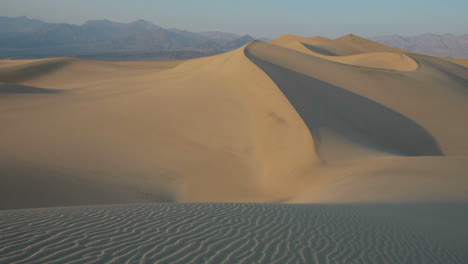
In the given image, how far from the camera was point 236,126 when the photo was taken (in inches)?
470

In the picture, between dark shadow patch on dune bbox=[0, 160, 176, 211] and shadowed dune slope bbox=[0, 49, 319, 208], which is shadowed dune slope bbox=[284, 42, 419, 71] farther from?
dark shadow patch on dune bbox=[0, 160, 176, 211]

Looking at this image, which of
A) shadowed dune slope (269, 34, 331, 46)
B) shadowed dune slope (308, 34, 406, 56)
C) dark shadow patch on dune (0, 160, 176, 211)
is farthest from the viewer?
shadowed dune slope (269, 34, 331, 46)

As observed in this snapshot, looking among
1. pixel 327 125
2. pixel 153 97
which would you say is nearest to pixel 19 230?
pixel 327 125

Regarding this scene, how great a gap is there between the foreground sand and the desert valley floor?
0.02 m

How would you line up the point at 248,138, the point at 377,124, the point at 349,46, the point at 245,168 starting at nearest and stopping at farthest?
the point at 245,168, the point at 248,138, the point at 377,124, the point at 349,46

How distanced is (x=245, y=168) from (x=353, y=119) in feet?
19.4

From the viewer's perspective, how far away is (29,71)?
32.3m

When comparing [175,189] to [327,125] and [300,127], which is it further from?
[327,125]

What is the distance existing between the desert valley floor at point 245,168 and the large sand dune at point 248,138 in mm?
60

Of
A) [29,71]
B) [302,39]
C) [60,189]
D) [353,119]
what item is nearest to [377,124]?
[353,119]

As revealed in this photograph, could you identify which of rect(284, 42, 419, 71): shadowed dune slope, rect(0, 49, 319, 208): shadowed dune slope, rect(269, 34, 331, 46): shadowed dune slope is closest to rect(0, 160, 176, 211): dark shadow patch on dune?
rect(0, 49, 319, 208): shadowed dune slope

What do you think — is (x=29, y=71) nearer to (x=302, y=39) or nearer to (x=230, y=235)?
(x=230, y=235)

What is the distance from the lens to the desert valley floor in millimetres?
3559

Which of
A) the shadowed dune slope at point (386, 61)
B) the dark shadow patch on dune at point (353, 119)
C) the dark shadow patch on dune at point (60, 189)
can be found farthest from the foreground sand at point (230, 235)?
the shadowed dune slope at point (386, 61)
